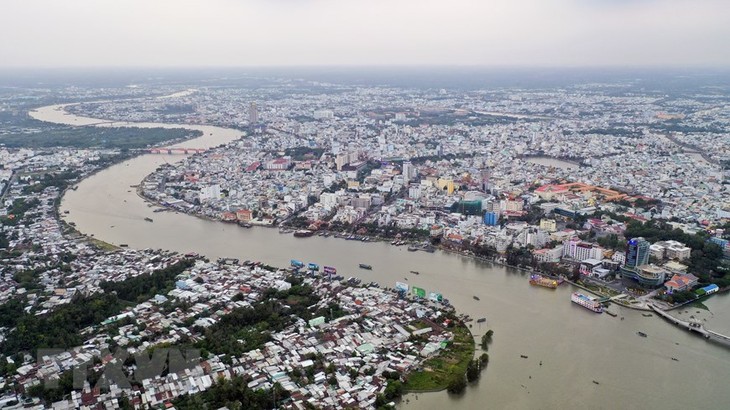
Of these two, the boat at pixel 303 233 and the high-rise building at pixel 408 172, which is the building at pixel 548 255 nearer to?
the boat at pixel 303 233

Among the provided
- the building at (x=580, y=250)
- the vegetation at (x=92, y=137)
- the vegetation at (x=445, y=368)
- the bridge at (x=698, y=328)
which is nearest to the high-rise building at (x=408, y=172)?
the building at (x=580, y=250)

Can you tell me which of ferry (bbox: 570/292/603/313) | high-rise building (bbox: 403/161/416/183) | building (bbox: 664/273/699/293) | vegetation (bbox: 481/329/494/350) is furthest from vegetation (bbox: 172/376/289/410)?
high-rise building (bbox: 403/161/416/183)

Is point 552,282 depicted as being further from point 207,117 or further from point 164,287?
point 207,117

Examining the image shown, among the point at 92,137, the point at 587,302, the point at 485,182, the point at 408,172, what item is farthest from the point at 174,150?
the point at 587,302

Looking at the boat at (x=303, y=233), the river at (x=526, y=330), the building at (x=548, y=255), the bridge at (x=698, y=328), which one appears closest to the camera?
the river at (x=526, y=330)

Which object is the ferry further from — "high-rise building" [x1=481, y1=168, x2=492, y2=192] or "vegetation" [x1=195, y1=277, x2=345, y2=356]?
"high-rise building" [x1=481, y1=168, x2=492, y2=192]

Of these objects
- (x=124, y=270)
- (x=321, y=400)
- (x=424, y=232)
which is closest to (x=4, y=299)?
(x=124, y=270)
